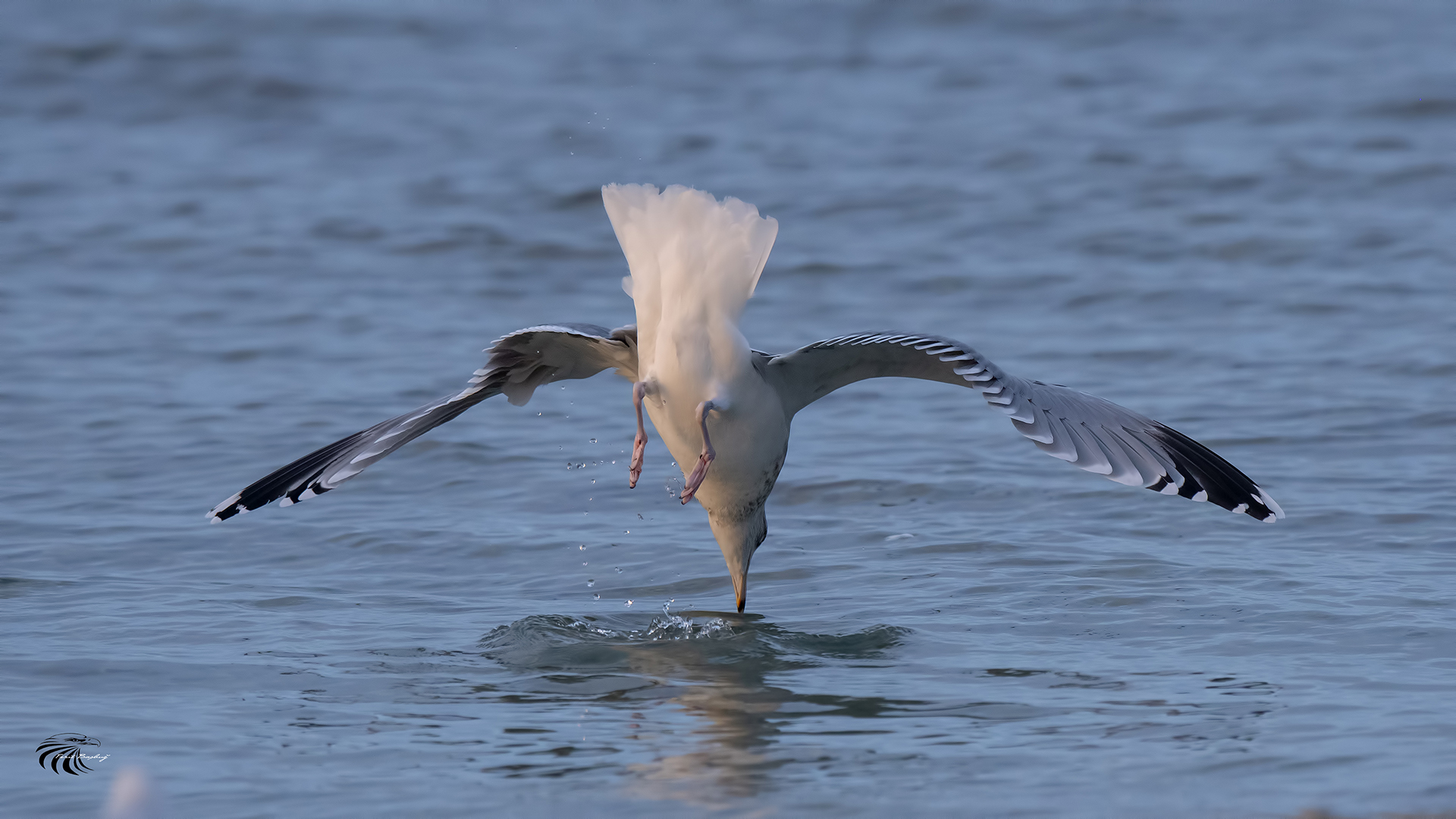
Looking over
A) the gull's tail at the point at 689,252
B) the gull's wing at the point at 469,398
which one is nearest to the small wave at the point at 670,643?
the gull's wing at the point at 469,398

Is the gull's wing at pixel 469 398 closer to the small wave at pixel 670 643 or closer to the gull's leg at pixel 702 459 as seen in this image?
the gull's leg at pixel 702 459

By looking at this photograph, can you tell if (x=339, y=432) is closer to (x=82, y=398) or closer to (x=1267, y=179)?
(x=82, y=398)

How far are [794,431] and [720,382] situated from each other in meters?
4.30

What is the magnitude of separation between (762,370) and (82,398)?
5808 millimetres

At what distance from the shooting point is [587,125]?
59.8 ft

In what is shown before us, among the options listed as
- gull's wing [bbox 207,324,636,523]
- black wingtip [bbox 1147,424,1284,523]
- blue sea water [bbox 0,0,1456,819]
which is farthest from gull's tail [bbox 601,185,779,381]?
black wingtip [bbox 1147,424,1284,523]

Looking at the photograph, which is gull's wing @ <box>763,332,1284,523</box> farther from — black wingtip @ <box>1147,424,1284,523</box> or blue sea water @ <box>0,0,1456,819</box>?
blue sea water @ <box>0,0,1456,819</box>

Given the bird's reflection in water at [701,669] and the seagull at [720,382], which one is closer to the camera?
the bird's reflection in water at [701,669]

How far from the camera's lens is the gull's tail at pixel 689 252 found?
18.3 feet

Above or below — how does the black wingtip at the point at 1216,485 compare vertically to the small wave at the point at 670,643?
above

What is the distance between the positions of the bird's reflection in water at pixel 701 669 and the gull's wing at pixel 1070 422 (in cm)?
99

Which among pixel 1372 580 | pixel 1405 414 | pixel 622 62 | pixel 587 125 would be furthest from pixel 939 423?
pixel 622 62

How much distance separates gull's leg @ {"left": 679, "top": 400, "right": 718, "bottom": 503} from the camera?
570cm

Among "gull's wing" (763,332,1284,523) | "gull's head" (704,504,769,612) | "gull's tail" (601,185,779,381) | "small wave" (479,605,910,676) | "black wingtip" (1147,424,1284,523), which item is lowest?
"small wave" (479,605,910,676)
